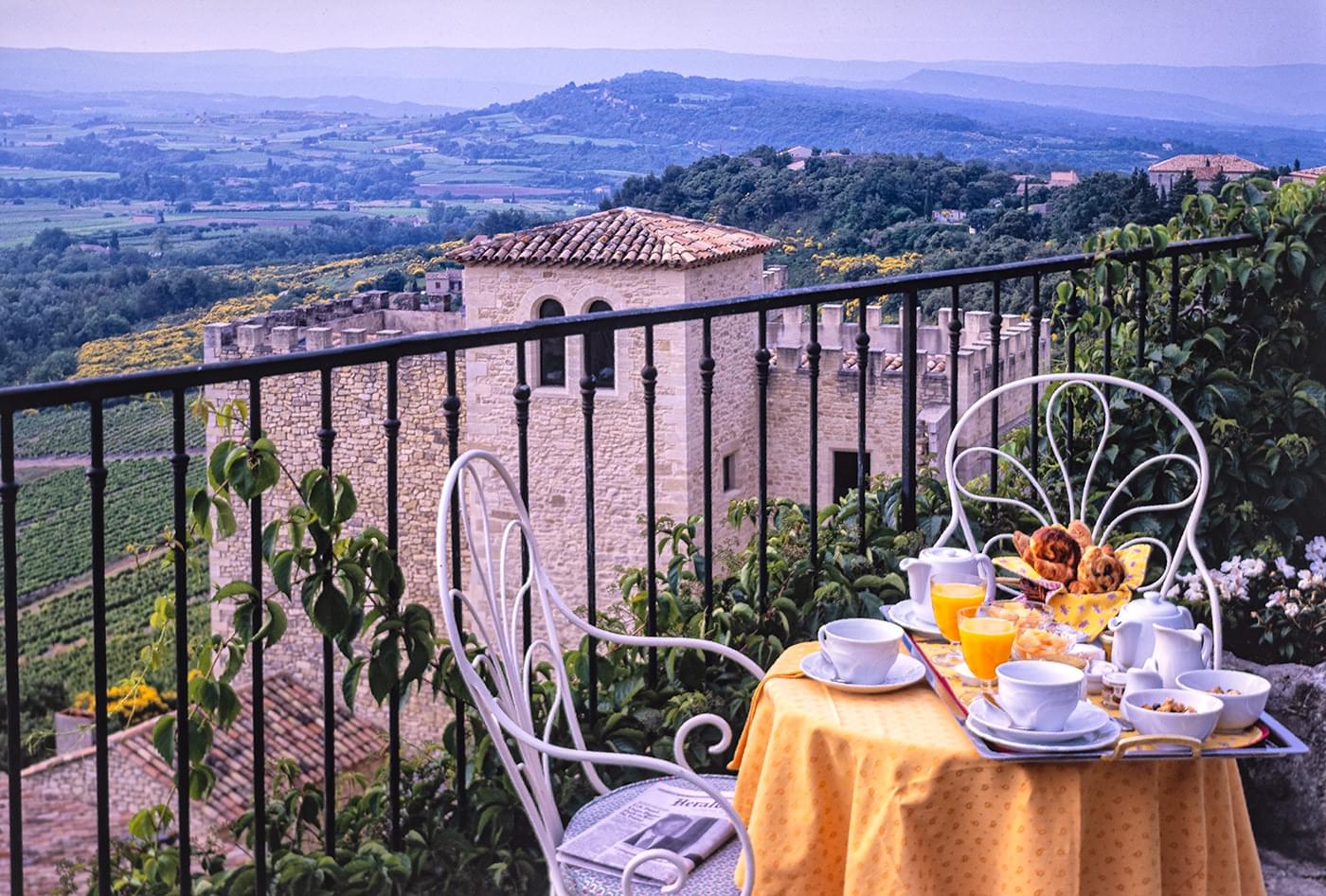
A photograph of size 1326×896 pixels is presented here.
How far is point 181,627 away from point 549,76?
37.7 metres

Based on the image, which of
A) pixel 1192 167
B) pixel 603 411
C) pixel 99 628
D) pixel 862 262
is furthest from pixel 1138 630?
pixel 862 262

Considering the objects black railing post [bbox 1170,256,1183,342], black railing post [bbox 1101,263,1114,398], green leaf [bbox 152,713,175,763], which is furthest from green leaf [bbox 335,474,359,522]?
black railing post [bbox 1170,256,1183,342]

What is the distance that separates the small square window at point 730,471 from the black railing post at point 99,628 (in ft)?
66.3

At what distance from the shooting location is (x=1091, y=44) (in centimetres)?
3134

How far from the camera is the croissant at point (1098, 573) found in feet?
5.74

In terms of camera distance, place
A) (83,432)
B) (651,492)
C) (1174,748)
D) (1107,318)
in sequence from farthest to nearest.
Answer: (83,432) → (1107,318) → (651,492) → (1174,748)

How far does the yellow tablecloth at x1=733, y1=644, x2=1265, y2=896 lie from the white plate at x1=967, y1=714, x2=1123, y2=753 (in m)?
0.02

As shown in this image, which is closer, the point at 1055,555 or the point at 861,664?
the point at 861,664

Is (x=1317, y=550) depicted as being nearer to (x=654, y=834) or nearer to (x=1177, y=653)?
(x=1177, y=653)

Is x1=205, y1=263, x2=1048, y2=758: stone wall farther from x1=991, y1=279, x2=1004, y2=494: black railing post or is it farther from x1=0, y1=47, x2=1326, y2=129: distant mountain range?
x1=991, y1=279, x2=1004, y2=494: black railing post

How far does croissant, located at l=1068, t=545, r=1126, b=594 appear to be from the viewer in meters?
1.75

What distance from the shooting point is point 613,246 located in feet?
63.6

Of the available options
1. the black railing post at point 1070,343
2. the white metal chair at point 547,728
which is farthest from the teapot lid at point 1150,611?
the black railing post at point 1070,343

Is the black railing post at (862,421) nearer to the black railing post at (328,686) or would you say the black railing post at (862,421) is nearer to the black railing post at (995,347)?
the black railing post at (995,347)
